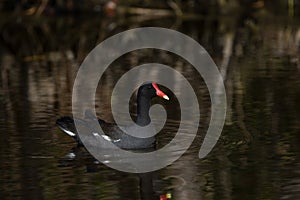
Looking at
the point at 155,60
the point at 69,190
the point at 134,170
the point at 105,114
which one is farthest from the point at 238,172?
the point at 155,60

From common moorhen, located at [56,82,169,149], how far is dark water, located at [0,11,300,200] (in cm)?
26

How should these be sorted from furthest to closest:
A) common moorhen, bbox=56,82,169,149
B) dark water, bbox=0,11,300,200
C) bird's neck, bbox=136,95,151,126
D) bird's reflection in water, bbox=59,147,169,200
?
bird's neck, bbox=136,95,151,126 < common moorhen, bbox=56,82,169,149 < dark water, bbox=0,11,300,200 < bird's reflection in water, bbox=59,147,169,200

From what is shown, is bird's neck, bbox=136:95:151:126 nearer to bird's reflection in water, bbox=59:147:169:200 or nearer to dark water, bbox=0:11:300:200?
dark water, bbox=0:11:300:200

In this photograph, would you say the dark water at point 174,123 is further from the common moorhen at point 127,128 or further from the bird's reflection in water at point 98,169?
the common moorhen at point 127,128

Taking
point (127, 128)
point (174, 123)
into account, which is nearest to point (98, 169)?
point (127, 128)

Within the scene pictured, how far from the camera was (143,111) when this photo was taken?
1118 centimetres

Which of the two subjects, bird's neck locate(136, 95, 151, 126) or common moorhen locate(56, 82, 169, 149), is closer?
common moorhen locate(56, 82, 169, 149)

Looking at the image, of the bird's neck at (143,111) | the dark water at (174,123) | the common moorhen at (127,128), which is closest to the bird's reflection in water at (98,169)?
the dark water at (174,123)

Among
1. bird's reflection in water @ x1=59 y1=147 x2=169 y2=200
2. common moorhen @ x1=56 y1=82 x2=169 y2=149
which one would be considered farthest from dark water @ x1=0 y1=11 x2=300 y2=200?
common moorhen @ x1=56 y1=82 x2=169 y2=149

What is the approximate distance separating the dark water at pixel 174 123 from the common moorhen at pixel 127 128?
0.26m

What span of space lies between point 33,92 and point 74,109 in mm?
1889

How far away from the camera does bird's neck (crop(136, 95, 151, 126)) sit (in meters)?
11.1

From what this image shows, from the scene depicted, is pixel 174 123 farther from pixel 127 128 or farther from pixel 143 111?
pixel 127 128

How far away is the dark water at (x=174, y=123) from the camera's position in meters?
9.12
